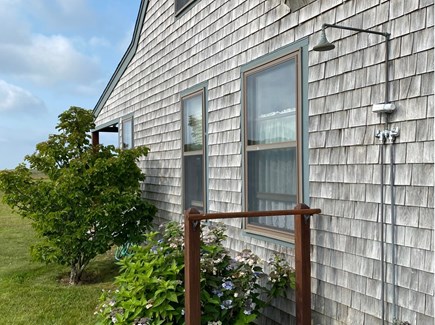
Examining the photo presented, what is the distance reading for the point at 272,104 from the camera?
420 centimetres

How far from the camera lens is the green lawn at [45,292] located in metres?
5.18

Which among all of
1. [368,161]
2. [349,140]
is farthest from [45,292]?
[368,161]

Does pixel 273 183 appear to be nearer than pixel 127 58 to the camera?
Yes

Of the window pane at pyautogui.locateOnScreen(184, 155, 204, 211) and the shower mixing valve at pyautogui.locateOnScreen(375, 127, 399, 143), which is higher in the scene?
the shower mixing valve at pyautogui.locateOnScreen(375, 127, 399, 143)

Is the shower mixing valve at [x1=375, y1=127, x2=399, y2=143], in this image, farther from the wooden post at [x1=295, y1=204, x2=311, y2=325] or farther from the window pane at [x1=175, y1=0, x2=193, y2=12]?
the window pane at [x1=175, y1=0, x2=193, y2=12]

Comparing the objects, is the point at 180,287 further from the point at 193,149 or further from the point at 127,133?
the point at 127,133

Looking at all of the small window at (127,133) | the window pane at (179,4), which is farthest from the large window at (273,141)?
the small window at (127,133)

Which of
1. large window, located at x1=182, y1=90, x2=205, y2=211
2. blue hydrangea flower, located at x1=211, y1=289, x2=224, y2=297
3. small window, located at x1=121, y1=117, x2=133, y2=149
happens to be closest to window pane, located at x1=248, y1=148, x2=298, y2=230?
blue hydrangea flower, located at x1=211, y1=289, x2=224, y2=297

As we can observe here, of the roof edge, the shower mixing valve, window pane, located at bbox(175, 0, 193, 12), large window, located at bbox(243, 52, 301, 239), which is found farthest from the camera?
the roof edge

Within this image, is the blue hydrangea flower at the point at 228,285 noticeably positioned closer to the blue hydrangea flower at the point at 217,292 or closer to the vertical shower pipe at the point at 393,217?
the blue hydrangea flower at the point at 217,292

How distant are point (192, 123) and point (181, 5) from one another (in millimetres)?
1749

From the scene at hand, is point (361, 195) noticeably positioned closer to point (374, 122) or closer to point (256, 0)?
point (374, 122)

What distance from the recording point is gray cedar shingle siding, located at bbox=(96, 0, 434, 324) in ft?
9.09

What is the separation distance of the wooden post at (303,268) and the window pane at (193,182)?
2.40m
